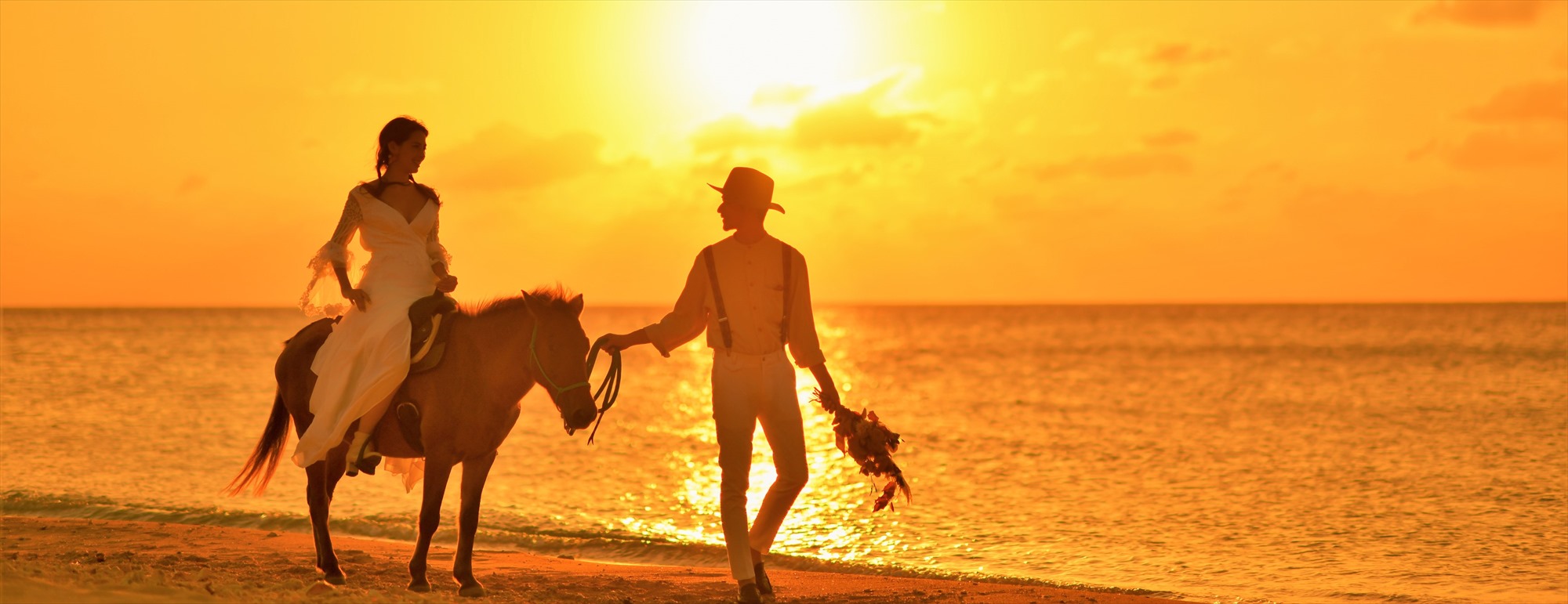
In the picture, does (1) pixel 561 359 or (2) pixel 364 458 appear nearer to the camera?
(1) pixel 561 359

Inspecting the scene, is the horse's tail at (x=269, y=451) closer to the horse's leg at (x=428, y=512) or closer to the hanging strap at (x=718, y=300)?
the horse's leg at (x=428, y=512)

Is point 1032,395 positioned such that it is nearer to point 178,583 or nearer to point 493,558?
point 493,558

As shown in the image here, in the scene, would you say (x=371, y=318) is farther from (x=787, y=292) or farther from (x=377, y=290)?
(x=787, y=292)

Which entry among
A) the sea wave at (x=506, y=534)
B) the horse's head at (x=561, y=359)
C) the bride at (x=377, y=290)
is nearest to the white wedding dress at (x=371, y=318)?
the bride at (x=377, y=290)

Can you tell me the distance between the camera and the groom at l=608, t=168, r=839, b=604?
677cm

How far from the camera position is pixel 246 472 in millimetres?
8570

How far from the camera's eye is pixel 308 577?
819 cm

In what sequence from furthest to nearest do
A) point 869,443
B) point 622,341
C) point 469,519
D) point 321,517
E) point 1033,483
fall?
1. point 1033,483
2. point 321,517
3. point 469,519
4. point 869,443
5. point 622,341

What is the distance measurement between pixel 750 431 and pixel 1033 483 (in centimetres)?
1074

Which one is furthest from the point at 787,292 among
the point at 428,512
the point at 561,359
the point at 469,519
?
the point at 428,512

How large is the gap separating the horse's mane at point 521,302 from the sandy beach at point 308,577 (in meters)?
1.66

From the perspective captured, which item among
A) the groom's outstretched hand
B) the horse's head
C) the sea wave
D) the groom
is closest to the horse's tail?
the horse's head

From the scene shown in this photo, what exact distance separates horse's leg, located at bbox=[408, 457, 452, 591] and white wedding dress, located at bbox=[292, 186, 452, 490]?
0.52 meters

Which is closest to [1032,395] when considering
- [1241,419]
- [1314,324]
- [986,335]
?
[1241,419]
